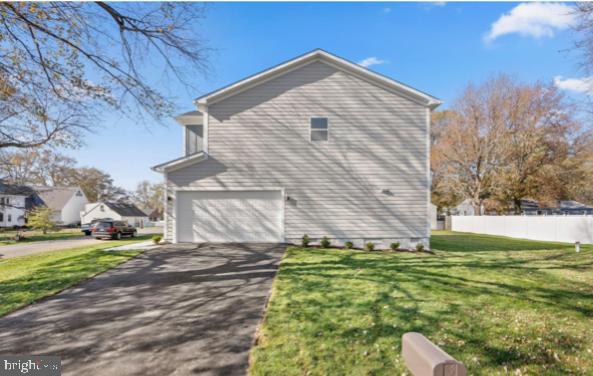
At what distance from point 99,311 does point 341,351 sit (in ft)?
14.6

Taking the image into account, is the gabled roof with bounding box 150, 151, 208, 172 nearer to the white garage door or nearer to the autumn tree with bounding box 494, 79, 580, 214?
the white garage door

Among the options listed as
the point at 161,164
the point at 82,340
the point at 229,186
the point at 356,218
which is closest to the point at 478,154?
the point at 356,218

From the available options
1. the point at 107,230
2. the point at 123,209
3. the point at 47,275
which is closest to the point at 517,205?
the point at 47,275

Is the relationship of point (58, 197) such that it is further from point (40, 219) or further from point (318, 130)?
point (318, 130)

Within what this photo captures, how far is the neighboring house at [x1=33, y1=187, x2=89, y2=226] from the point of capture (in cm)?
4684

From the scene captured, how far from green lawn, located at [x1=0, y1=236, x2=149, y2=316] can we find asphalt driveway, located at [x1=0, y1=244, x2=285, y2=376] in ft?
1.43

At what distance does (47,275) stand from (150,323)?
5364 millimetres

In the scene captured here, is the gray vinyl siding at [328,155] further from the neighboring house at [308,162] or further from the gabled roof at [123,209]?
the gabled roof at [123,209]

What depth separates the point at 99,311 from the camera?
553 cm

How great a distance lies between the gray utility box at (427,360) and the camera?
59.5 inches

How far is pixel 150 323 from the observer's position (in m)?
4.95

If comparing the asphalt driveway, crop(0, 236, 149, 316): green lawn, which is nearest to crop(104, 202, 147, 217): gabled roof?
→ crop(0, 236, 149, 316): green lawn

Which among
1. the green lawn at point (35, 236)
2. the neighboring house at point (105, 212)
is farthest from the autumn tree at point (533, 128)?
the neighboring house at point (105, 212)

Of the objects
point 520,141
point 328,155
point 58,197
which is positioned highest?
point 520,141
